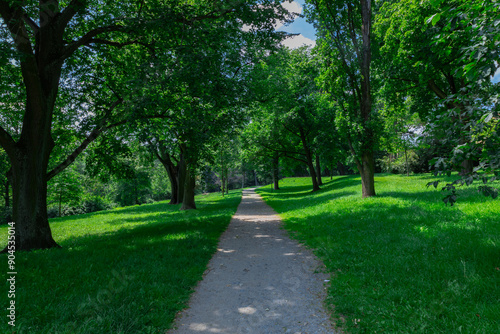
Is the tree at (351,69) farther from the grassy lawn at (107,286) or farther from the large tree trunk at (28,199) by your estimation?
the large tree trunk at (28,199)

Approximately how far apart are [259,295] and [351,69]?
1285cm

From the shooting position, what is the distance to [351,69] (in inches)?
525

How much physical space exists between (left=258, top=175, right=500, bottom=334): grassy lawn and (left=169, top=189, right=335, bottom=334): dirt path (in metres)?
0.37

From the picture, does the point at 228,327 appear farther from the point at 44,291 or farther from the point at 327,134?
the point at 327,134

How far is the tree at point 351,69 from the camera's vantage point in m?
12.7

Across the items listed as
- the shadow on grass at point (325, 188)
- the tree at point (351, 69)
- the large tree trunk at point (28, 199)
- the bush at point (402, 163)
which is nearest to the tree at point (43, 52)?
the large tree trunk at point (28, 199)

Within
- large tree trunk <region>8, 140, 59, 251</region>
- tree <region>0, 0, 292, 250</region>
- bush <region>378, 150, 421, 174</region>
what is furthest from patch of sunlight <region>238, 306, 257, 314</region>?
bush <region>378, 150, 421, 174</region>

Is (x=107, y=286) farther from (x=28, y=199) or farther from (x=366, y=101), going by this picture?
(x=366, y=101)

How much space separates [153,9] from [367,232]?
9300 millimetres

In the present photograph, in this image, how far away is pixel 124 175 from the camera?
12.2 metres

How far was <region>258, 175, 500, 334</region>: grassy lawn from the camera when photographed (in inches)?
122

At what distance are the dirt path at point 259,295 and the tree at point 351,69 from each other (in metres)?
8.01

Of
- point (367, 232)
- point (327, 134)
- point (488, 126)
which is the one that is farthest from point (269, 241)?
point (327, 134)

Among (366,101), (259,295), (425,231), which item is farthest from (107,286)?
(366,101)
